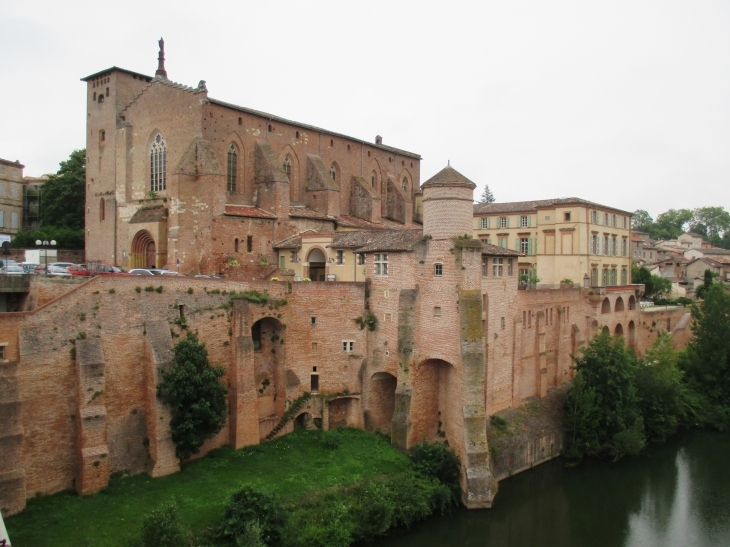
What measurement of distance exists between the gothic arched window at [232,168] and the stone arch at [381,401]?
54.5 ft

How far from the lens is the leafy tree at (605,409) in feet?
114

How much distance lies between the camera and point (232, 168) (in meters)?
40.7

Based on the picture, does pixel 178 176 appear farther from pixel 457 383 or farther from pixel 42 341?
pixel 457 383

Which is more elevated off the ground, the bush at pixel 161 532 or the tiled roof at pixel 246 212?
the tiled roof at pixel 246 212

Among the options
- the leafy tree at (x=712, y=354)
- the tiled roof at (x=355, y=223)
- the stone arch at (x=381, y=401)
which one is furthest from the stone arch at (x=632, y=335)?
the stone arch at (x=381, y=401)

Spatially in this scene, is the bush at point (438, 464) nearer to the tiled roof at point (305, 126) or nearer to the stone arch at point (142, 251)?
the stone arch at point (142, 251)

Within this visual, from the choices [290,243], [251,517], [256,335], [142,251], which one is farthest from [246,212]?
[251,517]

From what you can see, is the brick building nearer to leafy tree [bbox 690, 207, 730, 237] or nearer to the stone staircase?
the stone staircase

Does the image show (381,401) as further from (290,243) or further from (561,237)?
(561,237)

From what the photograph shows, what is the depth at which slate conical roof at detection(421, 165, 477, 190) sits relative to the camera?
3008cm

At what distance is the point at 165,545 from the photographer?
19.4 metres

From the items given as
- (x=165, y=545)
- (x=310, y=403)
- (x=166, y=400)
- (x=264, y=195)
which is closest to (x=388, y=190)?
(x=264, y=195)

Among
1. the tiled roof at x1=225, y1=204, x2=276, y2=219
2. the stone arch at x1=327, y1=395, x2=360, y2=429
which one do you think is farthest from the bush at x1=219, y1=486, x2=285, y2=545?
the tiled roof at x1=225, y1=204, x2=276, y2=219

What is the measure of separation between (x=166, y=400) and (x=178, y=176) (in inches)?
623
